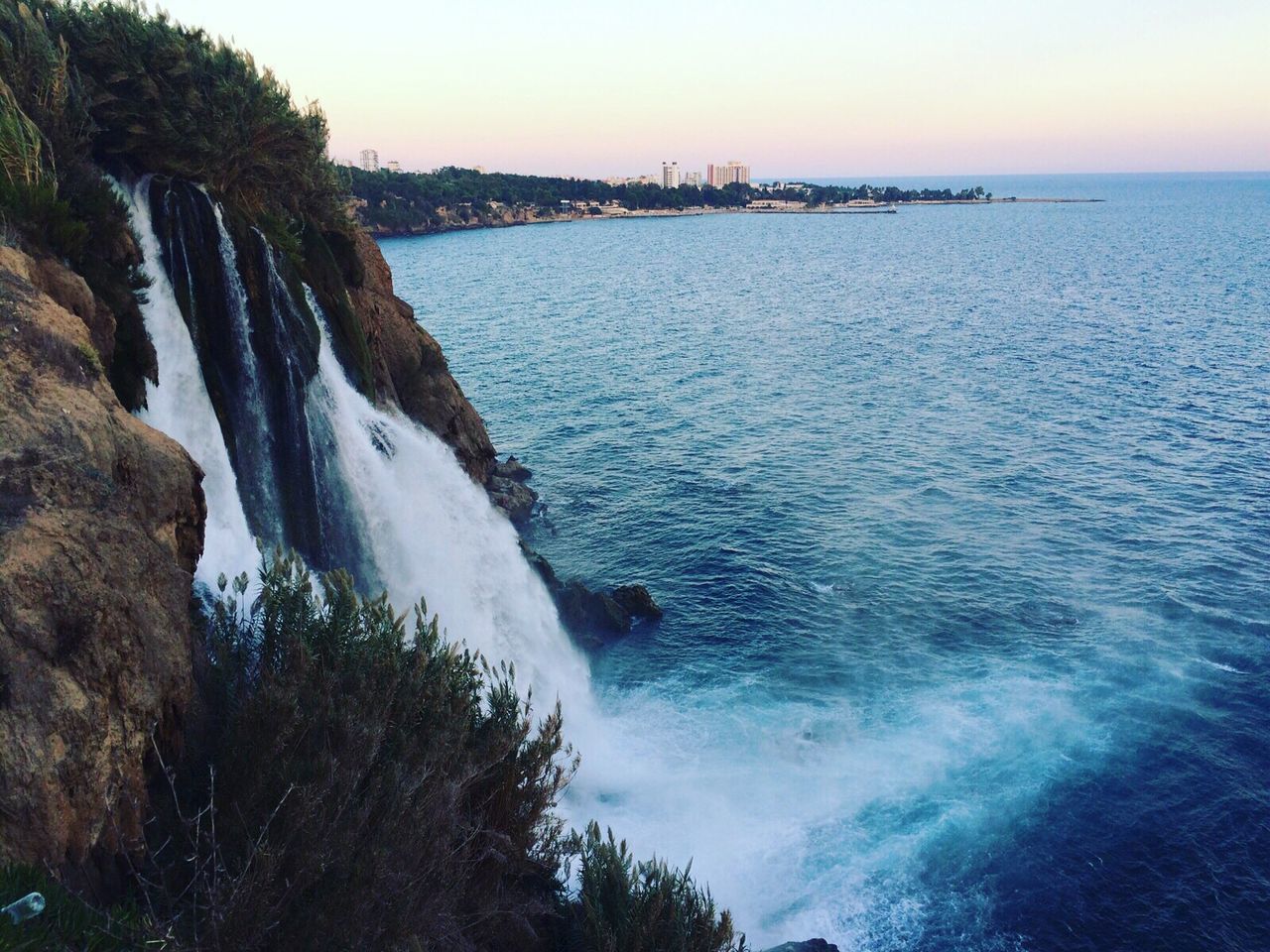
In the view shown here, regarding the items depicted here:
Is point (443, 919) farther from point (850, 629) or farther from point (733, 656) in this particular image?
point (850, 629)

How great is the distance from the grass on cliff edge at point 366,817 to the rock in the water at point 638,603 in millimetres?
16870

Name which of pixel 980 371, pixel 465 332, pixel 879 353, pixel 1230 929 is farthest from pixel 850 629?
pixel 465 332

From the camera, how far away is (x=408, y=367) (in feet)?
120

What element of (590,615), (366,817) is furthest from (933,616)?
(366,817)

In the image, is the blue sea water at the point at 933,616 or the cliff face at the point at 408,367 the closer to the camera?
the blue sea water at the point at 933,616

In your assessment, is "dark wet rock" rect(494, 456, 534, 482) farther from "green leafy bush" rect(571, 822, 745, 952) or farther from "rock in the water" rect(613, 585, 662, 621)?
"green leafy bush" rect(571, 822, 745, 952)

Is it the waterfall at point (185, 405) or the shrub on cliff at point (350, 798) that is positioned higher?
the waterfall at point (185, 405)

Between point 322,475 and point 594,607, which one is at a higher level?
point 322,475

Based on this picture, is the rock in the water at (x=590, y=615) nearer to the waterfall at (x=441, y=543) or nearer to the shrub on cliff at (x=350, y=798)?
the waterfall at (x=441, y=543)

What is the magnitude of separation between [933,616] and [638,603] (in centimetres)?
1188

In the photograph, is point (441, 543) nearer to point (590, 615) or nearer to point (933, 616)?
point (590, 615)

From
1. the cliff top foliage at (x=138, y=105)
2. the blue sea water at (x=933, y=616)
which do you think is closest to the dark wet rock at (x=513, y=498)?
the blue sea water at (x=933, y=616)

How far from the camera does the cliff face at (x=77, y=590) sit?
9367 mm

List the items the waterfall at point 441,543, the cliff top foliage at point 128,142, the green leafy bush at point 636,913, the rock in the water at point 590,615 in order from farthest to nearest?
the rock in the water at point 590,615 < the waterfall at point 441,543 < the cliff top foliage at point 128,142 < the green leafy bush at point 636,913
